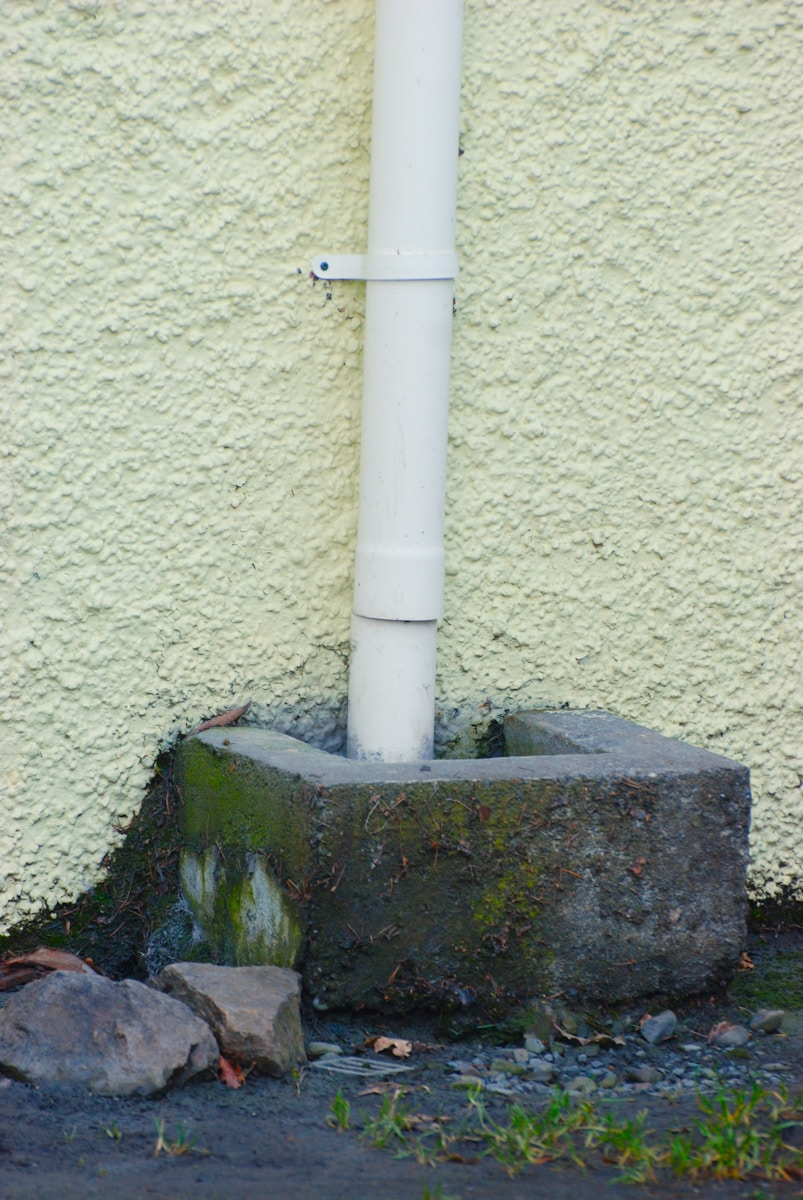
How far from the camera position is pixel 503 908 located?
90.6 inches

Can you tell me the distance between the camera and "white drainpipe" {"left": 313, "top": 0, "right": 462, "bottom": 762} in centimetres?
250

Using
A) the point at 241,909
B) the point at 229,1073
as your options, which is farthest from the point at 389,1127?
the point at 241,909

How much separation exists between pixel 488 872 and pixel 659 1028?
45cm

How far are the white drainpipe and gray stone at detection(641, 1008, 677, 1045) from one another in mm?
726

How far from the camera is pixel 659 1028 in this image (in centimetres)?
233

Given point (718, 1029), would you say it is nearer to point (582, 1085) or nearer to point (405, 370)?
point (582, 1085)

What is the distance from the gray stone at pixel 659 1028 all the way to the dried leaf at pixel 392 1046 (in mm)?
458

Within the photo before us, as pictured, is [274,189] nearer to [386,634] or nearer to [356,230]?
[356,230]

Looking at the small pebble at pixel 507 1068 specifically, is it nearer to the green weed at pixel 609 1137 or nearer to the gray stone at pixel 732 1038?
the green weed at pixel 609 1137

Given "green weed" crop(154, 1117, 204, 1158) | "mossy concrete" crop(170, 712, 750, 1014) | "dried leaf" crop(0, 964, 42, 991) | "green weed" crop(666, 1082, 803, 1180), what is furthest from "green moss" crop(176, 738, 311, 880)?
"green weed" crop(666, 1082, 803, 1180)

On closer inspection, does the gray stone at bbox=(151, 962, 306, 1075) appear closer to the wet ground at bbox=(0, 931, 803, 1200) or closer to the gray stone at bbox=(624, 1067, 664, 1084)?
the wet ground at bbox=(0, 931, 803, 1200)

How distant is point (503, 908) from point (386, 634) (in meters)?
0.66

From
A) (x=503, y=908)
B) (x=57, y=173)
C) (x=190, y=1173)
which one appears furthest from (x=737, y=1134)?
(x=57, y=173)

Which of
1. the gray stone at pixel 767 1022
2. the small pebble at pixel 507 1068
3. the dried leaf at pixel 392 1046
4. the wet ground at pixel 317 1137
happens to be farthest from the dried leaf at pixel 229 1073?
the gray stone at pixel 767 1022
